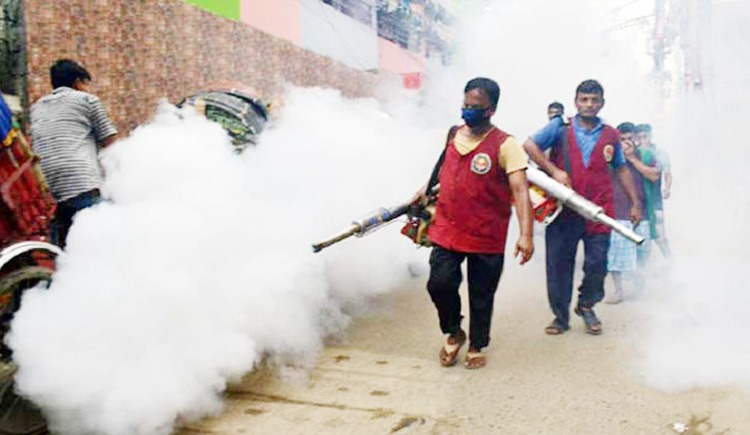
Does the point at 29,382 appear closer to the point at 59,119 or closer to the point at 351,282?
the point at 59,119

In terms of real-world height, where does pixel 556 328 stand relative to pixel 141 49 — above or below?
below

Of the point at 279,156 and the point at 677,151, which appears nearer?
the point at 279,156

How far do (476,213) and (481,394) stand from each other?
3.27 ft

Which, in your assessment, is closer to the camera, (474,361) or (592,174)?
(474,361)

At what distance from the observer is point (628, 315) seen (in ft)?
16.9

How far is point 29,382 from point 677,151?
1713 cm

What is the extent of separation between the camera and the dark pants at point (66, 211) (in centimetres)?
386

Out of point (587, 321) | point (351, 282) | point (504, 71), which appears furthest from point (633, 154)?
point (504, 71)

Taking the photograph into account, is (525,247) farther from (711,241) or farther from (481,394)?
(711,241)

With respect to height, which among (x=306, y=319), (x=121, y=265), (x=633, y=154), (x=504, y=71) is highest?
(x=504, y=71)

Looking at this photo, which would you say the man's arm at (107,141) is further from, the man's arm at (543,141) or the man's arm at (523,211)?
the man's arm at (543,141)

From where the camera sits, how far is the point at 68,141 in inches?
152

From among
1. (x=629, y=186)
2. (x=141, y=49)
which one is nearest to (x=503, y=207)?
(x=629, y=186)

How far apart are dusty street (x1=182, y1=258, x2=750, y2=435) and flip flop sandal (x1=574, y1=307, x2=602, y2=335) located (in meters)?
0.09
